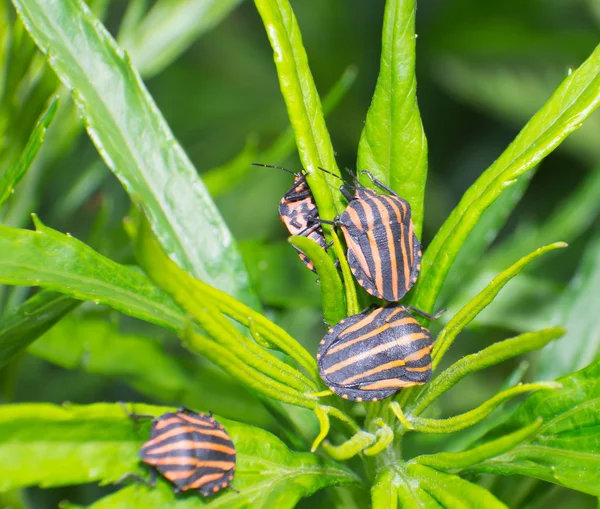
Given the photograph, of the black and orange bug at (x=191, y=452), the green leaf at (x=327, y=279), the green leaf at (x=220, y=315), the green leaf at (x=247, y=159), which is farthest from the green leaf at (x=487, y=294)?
the green leaf at (x=247, y=159)

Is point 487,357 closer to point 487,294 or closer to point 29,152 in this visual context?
point 487,294

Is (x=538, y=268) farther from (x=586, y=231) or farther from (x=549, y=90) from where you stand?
(x=549, y=90)

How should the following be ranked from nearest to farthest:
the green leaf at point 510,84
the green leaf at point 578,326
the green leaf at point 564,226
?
the green leaf at point 578,326 < the green leaf at point 564,226 < the green leaf at point 510,84

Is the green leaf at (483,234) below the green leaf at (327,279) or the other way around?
the other way around

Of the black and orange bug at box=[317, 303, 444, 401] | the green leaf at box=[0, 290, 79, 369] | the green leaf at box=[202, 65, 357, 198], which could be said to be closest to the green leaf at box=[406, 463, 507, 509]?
the black and orange bug at box=[317, 303, 444, 401]

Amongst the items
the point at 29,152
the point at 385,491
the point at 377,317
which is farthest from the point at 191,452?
the point at 29,152

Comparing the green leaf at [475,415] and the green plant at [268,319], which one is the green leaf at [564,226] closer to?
the green plant at [268,319]

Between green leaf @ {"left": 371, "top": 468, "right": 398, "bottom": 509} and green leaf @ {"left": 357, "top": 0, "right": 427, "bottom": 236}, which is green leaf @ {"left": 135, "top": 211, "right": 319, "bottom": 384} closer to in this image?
green leaf @ {"left": 371, "top": 468, "right": 398, "bottom": 509}

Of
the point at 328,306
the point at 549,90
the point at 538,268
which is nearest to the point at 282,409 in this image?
the point at 328,306
